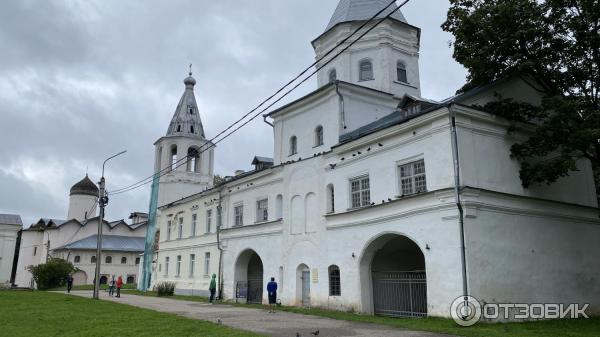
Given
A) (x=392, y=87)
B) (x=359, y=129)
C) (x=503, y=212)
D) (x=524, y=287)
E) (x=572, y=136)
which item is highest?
(x=392, y=87)

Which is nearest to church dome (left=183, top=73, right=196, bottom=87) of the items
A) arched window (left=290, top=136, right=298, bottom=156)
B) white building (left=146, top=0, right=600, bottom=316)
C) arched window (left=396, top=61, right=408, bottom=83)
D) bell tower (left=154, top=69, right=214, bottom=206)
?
bell tower (left=154, top=69, right=214, bottom=206)

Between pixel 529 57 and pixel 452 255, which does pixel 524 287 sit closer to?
pixel 452 255

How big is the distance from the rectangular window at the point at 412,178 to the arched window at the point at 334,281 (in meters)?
5.13

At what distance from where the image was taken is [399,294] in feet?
68.1

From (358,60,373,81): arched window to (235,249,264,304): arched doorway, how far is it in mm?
12144

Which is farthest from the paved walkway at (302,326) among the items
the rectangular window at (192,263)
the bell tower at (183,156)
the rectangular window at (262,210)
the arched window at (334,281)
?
the bell tower at (183,156)

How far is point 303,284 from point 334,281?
276 cm

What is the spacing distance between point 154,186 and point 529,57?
33525 millimetres

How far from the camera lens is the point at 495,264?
1742 cm

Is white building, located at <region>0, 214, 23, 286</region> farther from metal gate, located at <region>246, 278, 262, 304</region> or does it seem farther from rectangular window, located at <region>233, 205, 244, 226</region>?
metal gate, located at <region>246, 278, 262, 304</region>

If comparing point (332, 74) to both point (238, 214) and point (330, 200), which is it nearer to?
point (330, 200)

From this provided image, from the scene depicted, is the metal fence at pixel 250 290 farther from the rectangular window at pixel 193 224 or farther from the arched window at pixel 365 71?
the arched window at pixel 365 71

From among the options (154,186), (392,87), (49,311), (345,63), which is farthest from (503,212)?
(154,186)

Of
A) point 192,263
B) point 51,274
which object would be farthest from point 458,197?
point 51,274
